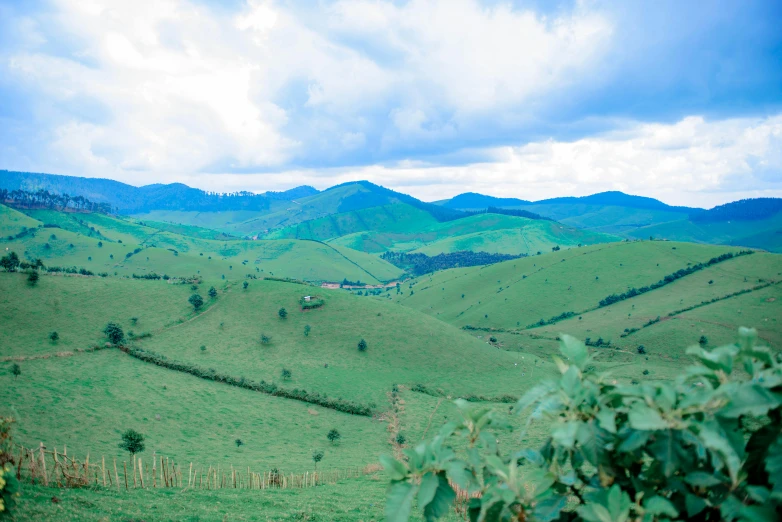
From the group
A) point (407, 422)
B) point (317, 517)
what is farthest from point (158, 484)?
point (407, 422)

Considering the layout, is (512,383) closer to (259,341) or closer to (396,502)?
(259,341)

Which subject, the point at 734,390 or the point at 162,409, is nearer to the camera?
the point at 734,390

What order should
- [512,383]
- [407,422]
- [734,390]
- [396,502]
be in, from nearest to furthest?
1. [734,390]
2. [396,502]
3. [407,422]
4. [512,383]

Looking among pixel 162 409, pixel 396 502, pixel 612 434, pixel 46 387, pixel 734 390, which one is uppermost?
pixel 734 390

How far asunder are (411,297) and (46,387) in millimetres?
127655

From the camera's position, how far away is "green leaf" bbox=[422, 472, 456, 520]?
4.13 m

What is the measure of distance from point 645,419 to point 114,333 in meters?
77.5

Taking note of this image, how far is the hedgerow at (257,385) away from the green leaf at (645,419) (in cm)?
5611

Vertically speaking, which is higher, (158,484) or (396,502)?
(396,502)

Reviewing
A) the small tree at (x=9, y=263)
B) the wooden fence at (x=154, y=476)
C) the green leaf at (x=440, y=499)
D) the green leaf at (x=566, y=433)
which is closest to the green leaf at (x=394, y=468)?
the green leaf at (x=440, y=499)

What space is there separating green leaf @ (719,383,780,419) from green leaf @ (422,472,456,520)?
7.71 feet

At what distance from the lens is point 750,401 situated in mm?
3463

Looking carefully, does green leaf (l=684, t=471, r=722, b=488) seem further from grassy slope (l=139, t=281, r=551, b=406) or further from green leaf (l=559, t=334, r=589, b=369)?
grassy slope (l=139, t=281, r=551, b=406)

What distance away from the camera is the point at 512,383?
72250 millimetres
